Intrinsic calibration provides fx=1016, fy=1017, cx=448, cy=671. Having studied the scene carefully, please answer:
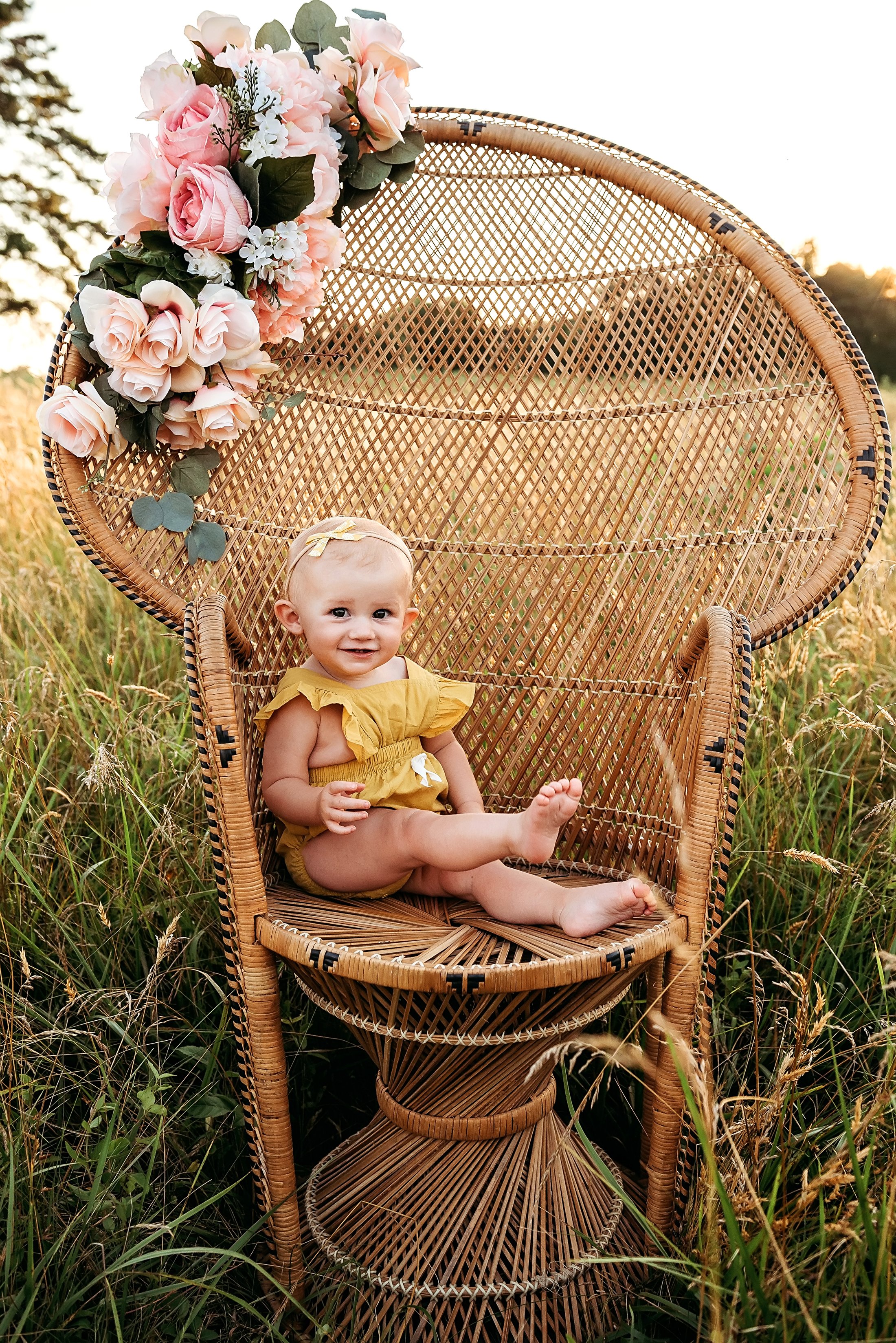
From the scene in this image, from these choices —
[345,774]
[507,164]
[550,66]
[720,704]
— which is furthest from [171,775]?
[550,66]

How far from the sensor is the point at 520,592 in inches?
77.2

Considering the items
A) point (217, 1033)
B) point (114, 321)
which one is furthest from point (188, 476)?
point (217, 1033)

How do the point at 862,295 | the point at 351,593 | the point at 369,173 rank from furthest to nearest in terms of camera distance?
1. the point at 862,295
2. the point at 369,173
3. the point at 351,593

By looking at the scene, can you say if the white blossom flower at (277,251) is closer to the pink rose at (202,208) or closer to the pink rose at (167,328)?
the pink rose at (202,208)

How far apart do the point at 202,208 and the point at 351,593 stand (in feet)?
2.10

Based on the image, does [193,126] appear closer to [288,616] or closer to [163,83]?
[163,83]

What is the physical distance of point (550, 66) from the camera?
3.52 m

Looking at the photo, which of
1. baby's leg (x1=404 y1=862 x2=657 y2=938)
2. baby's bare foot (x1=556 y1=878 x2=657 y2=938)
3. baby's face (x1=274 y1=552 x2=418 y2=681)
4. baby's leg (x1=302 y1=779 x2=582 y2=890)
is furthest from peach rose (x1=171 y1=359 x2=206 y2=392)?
baby's bare foot (x1=556 y1=878 x2=657 y2=938)

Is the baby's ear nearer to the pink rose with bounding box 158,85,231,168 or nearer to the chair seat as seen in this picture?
the chair seat

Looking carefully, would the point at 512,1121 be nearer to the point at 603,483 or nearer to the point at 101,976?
the point at 101,976

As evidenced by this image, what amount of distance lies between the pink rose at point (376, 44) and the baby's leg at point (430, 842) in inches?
49.8

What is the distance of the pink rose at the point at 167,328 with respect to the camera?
5.08 ft

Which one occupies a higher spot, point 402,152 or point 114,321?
point 402,152

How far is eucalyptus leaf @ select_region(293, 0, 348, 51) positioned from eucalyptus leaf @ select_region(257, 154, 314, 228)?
29 centimetres
